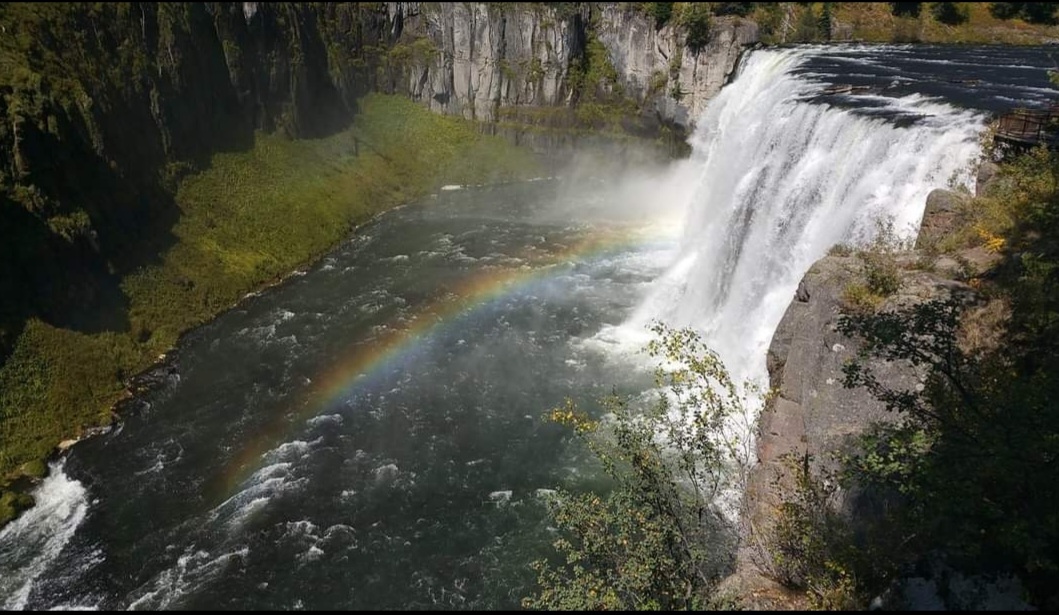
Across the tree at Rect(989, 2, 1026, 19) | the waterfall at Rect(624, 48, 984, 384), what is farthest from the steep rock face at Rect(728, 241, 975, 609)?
the tree at Rect(989, 2, 1026, 19)

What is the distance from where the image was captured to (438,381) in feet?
106

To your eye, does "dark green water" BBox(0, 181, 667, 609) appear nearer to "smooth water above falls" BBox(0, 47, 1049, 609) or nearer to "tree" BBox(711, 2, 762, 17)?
"smooth water above falls" BBox(0, 47, 1049, 609)

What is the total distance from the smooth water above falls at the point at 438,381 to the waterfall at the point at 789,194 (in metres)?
0.13

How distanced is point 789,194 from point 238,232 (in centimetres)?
3539

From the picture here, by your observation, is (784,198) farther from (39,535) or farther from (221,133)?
(221,133)

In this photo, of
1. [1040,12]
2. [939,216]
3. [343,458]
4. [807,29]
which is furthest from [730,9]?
[343,458]

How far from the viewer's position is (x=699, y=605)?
1252 cm

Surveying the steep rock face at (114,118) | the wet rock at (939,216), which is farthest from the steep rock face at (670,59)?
the wet rock at (939,216)

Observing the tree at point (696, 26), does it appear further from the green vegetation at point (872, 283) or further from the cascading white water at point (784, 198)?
the green vegetation at point (872, 283)

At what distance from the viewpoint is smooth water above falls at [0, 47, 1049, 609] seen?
2155 cm

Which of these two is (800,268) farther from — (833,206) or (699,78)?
(699,78)

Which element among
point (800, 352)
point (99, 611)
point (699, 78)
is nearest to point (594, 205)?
point (699, 78)

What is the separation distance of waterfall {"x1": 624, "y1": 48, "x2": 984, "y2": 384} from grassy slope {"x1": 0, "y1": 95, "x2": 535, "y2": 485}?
25787mm

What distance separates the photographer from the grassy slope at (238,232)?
2908cm
